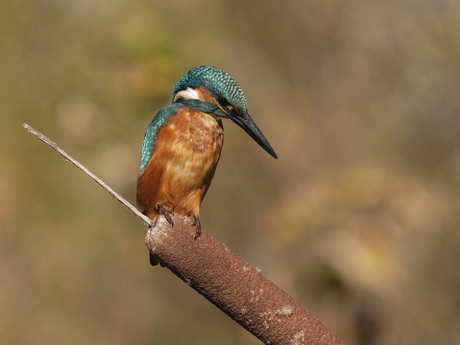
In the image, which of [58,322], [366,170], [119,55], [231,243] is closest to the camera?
[119,55]

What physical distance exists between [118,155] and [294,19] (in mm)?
1613

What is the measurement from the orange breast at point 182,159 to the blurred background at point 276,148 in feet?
3.20

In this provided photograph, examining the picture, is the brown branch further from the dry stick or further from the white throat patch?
the white throat patch

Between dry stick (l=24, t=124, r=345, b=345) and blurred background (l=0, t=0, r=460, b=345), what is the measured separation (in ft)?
5.86

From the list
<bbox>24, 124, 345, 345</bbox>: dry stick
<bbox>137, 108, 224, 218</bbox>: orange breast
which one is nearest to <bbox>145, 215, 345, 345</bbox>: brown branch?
<bbox>24, 124, 345, 345</bbox>: dry stick

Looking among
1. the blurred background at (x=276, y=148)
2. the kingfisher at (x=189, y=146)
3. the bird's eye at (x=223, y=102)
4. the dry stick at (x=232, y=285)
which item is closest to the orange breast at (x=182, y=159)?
the kingfisher at (x=189, y=146)

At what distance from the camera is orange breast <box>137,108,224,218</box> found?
83.8 inches

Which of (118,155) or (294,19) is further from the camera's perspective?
(294,19)

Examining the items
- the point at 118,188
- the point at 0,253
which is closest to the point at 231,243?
the point at 118,188

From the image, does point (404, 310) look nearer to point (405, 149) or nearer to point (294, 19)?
point (405, 149)

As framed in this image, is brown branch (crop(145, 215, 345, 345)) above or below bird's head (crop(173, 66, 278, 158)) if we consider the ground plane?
below

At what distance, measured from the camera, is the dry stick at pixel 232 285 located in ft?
4.61

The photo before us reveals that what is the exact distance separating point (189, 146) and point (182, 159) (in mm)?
61

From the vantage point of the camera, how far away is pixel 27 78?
3.75 meters
